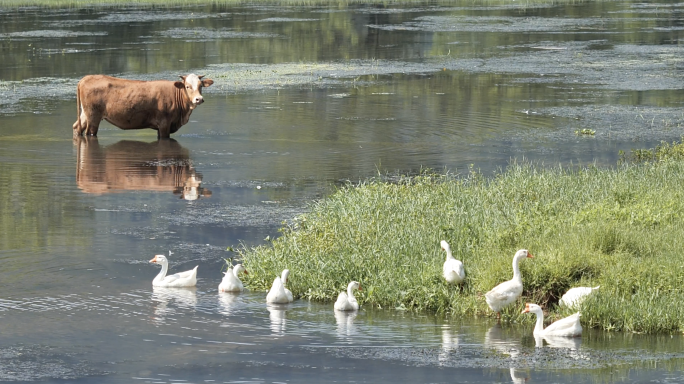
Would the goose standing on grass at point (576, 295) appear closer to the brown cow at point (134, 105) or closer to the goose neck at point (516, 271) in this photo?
the goose neck at point (516, 271)

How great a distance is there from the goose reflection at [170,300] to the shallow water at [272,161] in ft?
0.11

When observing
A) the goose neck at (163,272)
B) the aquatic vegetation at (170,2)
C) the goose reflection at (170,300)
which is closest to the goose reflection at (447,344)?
the goose reflection at (170,300)

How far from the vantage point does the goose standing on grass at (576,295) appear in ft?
36.1

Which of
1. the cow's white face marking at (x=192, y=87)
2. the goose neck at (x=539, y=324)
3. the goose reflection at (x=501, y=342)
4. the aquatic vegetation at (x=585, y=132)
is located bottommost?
the goose reflection at (x=501, y=342)

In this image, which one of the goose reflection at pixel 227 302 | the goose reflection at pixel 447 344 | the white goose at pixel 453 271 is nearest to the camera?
the goose reflection at pixel 447 344

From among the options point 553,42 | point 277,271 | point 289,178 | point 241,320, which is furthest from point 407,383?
point 553,42

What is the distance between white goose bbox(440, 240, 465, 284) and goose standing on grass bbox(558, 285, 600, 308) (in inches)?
39.5

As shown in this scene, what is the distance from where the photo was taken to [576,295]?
11.1m

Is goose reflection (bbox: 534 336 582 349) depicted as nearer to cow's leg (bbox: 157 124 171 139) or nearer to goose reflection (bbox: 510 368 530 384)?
goose reflection (bbox: 510 368 530 384)

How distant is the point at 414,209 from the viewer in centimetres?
1419

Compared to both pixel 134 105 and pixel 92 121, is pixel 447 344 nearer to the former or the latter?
pixel 134 105

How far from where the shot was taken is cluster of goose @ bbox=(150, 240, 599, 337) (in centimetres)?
1070

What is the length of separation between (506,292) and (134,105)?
1324cm

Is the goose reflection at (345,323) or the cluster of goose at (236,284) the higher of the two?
the cluster of goose at (236,284)
